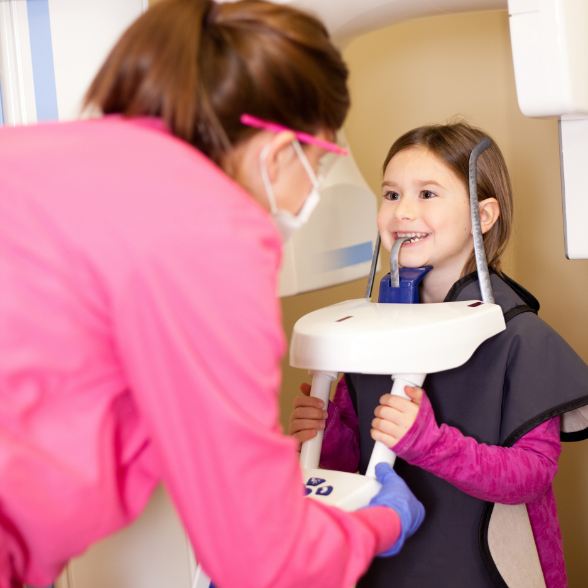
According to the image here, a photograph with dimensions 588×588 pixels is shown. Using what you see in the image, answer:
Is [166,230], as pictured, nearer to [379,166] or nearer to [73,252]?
[73,252]

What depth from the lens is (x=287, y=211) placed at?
2.97ft

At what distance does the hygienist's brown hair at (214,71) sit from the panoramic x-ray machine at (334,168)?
1.06 feet

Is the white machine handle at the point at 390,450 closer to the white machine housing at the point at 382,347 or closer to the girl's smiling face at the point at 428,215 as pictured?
the white machine housing at the point at 382,347

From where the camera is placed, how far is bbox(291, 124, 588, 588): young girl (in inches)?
46.0

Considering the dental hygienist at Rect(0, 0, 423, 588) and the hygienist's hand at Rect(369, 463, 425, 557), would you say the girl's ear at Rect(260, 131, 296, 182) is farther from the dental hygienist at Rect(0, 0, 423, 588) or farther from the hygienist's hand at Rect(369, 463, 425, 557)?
the hygienist's hand at Rect(369, 463, 425, 557)

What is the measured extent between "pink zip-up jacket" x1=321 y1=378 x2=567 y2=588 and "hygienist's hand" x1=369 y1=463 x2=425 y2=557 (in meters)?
0.06

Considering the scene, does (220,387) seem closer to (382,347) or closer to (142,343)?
(142,343)

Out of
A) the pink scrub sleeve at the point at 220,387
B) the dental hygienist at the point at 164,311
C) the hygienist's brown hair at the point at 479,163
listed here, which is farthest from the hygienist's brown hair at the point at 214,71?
the hygienist's brown hair at the point at 479,163

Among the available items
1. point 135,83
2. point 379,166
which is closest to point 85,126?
point 135,83

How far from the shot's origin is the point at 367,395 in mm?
1341

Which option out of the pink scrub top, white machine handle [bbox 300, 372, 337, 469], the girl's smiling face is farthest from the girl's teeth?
the pink scrub top

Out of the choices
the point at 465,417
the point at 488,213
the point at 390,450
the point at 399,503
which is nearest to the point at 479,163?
the point at 488,213

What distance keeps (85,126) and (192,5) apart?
174mm

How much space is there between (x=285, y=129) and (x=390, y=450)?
50 cm
